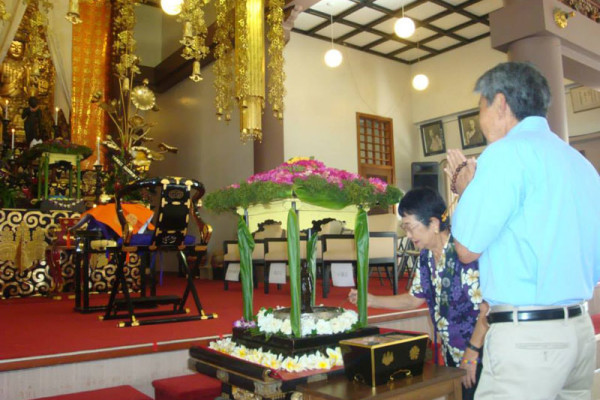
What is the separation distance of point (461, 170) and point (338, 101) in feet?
29.5

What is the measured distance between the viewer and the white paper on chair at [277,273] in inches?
219

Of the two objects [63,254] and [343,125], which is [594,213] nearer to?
[63,254]

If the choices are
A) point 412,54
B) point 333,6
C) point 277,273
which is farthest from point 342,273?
point 412,54

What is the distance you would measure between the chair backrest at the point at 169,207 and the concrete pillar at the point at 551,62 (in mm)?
4109

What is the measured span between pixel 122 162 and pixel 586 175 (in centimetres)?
642

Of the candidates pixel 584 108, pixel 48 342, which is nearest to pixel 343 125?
pixel 584 108

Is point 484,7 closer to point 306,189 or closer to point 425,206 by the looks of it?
point 425,206

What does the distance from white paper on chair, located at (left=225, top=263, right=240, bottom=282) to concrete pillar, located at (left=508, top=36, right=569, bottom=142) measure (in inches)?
153

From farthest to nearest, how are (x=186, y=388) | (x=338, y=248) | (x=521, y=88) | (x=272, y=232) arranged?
(x=272, y=232)
(x=338, y=248)
(x=186, y=388)
(x=521, y=88)

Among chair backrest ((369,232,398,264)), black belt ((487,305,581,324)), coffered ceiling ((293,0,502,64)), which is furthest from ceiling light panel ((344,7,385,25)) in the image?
black belt ((487,305,581,324))

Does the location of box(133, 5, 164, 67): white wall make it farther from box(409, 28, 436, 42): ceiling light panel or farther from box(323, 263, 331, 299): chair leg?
box(323, 263, 331, 299): chair leg

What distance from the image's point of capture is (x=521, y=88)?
1.32 m

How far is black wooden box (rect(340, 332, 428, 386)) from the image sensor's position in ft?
5.36

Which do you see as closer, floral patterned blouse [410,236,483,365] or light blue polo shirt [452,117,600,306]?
light blue polo shirt [452,117,600,306]
